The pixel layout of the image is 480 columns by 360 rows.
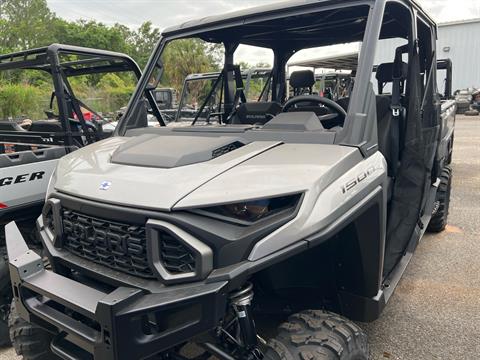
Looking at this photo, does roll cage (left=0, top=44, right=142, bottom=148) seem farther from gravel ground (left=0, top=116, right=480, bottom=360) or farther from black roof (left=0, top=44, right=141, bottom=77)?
gravel ground (left=0, top=116, right=480, bottom=360)

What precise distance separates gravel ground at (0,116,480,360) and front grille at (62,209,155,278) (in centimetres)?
147

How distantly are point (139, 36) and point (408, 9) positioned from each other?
60.6 metres

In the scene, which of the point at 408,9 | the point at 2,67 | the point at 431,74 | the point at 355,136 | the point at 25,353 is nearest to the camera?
the point at 355,136

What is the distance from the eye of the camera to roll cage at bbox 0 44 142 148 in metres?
3.68

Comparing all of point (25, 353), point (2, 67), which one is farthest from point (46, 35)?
point (25, 353)

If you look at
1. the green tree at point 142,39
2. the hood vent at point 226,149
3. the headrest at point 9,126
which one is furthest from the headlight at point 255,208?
the green tree at point 142,39

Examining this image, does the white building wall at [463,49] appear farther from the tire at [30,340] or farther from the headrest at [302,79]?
the tire at [30,340]

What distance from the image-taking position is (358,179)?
6.66ft

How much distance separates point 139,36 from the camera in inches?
2307

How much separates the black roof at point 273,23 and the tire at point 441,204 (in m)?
1.75

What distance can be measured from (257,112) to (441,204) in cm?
256

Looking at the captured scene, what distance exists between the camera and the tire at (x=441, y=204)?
4582 millimetres

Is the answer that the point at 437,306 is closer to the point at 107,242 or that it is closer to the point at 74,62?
the point at 107,242

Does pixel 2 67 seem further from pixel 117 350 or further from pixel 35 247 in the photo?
pixel 117 350
